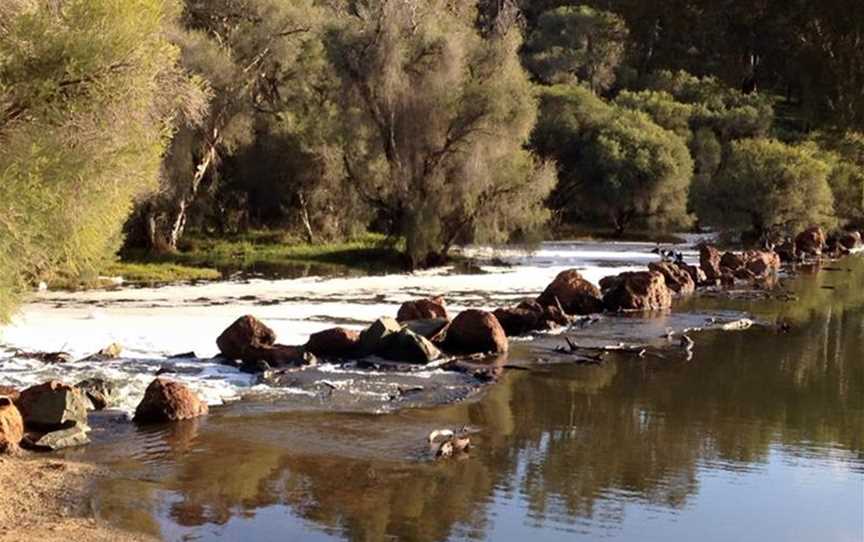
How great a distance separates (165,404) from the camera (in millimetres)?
17219

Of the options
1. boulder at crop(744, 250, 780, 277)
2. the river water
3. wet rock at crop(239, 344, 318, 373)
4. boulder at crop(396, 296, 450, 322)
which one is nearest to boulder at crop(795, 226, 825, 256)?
boulder at crop(744, 250, 780, 277)

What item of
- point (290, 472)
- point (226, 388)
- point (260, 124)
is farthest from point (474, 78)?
point (290, 472)

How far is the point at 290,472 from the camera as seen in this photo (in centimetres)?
1462

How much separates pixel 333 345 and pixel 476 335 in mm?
3608

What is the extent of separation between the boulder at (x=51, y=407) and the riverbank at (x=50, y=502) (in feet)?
3.64

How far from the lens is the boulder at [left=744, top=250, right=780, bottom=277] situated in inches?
1853

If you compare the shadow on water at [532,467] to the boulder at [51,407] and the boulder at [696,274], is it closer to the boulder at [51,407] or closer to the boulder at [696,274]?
the boulder at [51,407]

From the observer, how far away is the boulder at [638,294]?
33594mm

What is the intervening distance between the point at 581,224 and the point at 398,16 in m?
32.7

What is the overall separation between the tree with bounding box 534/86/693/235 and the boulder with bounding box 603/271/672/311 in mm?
31718

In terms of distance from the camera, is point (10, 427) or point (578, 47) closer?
point (10, 427)

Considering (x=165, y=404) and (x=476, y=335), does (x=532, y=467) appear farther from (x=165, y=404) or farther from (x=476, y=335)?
(x=476, y=335)

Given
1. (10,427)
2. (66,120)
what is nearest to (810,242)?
(66,120)

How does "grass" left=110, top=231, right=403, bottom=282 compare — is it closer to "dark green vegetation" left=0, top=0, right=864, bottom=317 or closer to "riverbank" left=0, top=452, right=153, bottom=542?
"dark green vegetation" left=0, top=0, right=864, bottom=317
